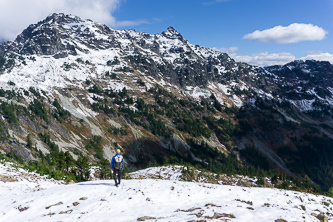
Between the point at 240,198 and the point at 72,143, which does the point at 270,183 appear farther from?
the point at 72,143

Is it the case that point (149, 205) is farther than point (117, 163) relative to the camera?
No

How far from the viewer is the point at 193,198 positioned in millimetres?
23312

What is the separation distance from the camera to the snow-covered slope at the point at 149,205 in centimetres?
1691

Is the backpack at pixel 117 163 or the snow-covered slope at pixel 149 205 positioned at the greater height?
the backpack at pixel 117 163

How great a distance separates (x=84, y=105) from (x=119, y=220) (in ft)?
632

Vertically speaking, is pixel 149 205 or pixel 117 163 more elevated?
pixel 117 163

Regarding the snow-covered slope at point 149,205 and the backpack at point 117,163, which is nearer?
the snow-covered slope at point 149,205

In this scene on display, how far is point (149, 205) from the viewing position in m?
20.2

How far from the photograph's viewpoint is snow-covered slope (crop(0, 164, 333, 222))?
666 inches

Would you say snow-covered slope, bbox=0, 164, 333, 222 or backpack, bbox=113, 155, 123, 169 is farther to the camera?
backpack, bbox=113, 155, 123, 169

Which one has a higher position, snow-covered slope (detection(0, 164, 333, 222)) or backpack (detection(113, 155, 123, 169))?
backpack (detection(113, 155, 123, 169))

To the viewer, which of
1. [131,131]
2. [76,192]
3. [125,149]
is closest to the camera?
[76,192]

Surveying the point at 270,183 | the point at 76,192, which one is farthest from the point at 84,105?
the point at 76,192

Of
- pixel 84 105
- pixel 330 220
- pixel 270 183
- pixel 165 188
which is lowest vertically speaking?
pixel 270 183
